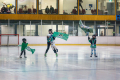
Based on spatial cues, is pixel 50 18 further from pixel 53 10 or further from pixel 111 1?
pixel 111 1

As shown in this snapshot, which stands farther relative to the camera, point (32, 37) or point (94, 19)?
point (94, 19)

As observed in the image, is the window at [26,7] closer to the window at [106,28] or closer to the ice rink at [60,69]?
the window at [106,28]

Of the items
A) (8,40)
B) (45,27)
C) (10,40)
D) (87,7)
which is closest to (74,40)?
(45,27)

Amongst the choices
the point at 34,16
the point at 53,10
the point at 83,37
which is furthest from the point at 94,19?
the point at 34,16

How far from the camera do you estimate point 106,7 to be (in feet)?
111

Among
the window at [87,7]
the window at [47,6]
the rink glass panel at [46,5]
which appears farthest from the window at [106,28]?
the window at [47,6]

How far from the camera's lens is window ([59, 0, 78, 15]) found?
33.4 meters

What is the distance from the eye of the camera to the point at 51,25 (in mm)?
32125

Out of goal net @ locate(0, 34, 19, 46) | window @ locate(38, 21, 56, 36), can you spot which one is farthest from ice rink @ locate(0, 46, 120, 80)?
window @ locate(38, 21, 56, 36)

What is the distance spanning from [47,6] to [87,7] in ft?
20.1

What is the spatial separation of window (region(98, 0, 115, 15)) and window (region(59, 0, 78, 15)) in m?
3.85

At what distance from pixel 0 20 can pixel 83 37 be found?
1230cm

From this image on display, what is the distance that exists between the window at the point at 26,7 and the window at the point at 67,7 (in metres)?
3.95

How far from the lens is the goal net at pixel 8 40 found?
95.7ft
